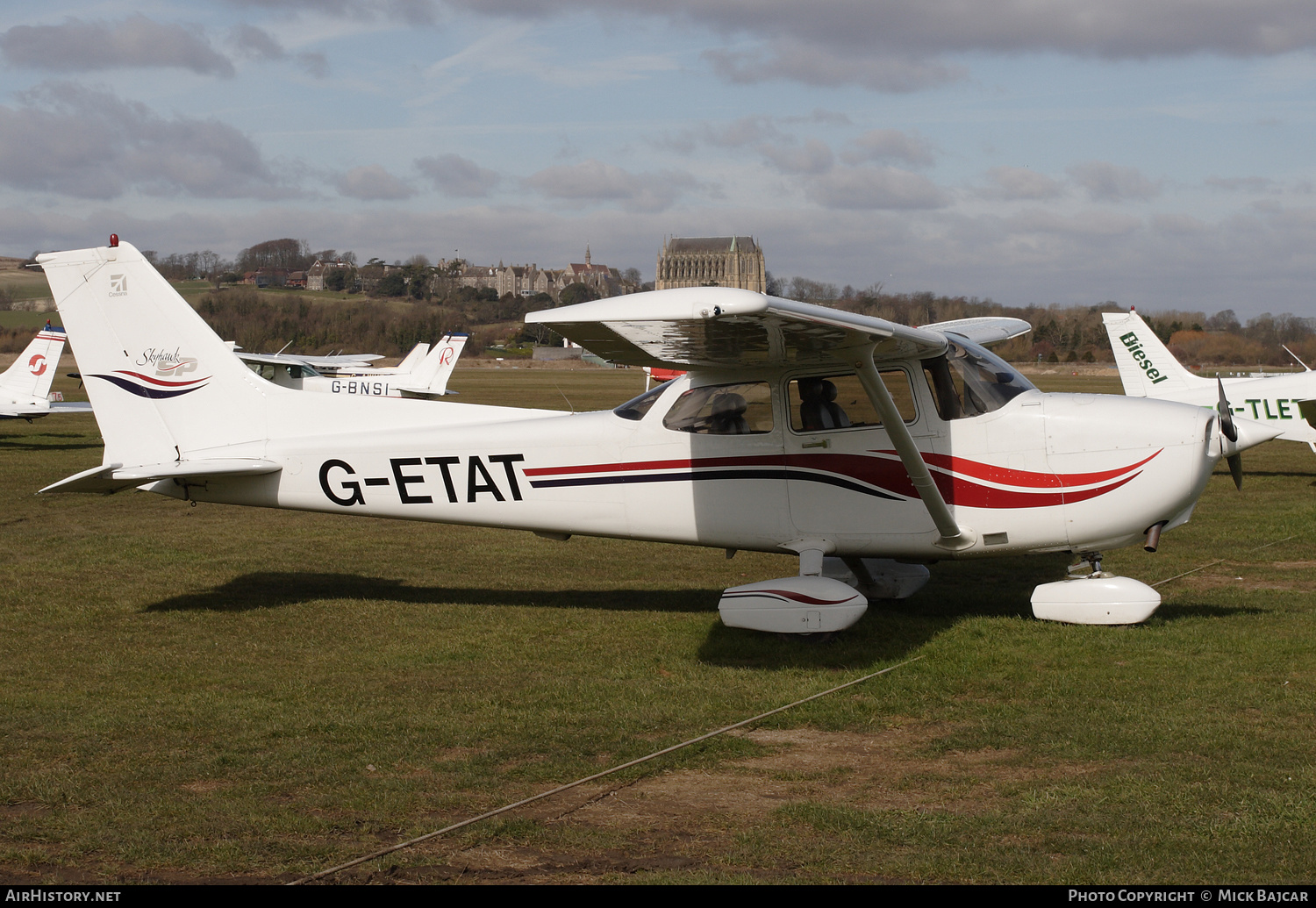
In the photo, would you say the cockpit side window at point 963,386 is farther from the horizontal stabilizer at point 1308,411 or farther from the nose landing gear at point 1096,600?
the horizontal stabilizer at point 1308,411

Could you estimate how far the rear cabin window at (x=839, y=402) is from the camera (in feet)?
24.4

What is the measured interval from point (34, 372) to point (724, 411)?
72.3ft

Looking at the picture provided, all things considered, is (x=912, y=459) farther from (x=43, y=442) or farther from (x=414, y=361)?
(x=414, y=361)

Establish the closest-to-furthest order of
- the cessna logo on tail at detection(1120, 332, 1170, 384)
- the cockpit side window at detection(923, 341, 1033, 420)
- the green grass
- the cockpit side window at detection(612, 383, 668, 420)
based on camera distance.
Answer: the cockpit side window at detection(923, 341, 1033, 420), the cockpit side window at detection(612, 383, 668, 420), the cessna logo on tail at detection(1120, 332, 1170, 384), the green grass

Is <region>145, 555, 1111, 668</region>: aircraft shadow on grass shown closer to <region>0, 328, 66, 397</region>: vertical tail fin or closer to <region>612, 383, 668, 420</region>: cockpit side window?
<region>612, 383, 668, 420</region>: cockpit side window

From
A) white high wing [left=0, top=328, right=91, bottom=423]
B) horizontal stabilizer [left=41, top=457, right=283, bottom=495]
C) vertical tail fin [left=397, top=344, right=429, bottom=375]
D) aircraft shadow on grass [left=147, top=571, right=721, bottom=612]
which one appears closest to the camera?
horizontal stabilizer [left=41, top=457, right=283, bottom=495]

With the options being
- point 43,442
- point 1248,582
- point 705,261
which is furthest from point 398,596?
point 705,261

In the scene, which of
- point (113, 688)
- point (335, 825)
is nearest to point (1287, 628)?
point (335, 825)

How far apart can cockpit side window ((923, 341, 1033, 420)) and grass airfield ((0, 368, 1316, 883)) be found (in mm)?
1569

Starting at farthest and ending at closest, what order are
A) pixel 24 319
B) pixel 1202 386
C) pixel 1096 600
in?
pixel 24 319 → pixel 1202 386 → pixel 1096 600

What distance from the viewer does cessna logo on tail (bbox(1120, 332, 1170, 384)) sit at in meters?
19.0

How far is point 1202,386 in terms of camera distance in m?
18.6

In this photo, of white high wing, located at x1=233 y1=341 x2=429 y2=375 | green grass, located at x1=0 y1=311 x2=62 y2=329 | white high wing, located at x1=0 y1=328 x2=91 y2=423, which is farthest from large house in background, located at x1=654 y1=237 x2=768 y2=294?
white high wing, located at x1=0 y1=328 x2=91 y2=423

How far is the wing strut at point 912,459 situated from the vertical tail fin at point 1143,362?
13173mm
